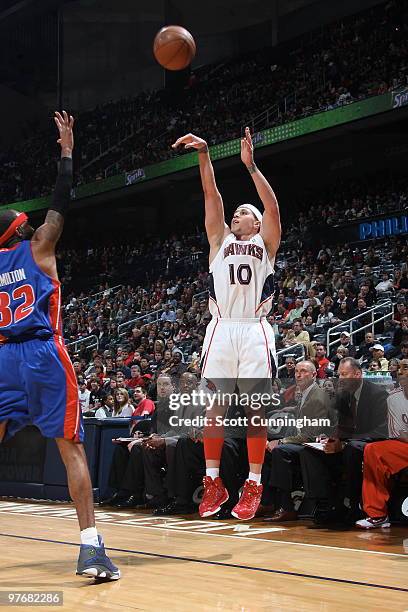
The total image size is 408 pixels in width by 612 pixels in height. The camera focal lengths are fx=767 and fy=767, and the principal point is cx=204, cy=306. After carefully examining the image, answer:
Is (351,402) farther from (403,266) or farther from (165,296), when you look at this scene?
(165,296)

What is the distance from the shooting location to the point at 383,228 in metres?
17.1

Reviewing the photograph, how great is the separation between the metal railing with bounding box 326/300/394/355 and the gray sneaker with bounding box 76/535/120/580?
370 inches

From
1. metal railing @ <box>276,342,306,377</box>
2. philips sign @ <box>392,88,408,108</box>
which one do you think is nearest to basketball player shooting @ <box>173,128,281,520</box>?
metal railing @ <box>276,342,306,377</box>

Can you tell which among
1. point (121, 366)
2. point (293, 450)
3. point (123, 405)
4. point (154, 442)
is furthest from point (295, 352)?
point (293, 450)

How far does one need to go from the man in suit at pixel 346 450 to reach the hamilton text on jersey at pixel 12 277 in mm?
2955

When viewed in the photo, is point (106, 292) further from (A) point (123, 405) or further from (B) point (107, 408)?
(A) point (123, 405)

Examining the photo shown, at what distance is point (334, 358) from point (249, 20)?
64.6 feet

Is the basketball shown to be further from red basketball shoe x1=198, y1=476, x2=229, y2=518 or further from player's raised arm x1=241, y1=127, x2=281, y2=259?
red basketball shoe x1=198, y1=476, x2=229, y2=518

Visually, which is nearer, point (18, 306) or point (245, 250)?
point (18, 306)

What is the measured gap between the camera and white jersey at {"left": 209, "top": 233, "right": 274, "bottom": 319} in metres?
5.30

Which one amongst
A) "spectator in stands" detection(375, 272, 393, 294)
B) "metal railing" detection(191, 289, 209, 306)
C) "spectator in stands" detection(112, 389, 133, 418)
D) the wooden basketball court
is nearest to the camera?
the wooden basketball court

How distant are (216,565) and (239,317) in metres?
1.82

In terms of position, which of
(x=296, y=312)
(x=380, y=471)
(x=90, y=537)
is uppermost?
(x=296, y=312)

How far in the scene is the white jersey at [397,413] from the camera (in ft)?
18.5
